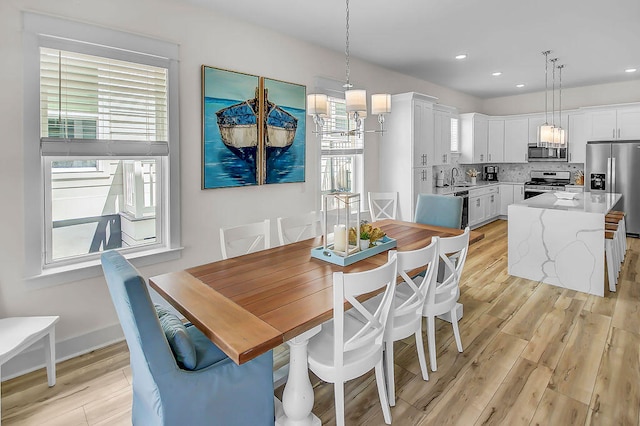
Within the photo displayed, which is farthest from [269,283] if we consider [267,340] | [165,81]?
[165,81]

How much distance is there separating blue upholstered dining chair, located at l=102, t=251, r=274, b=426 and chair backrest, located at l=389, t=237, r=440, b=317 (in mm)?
834

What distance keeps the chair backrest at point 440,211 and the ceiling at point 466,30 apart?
1.75m

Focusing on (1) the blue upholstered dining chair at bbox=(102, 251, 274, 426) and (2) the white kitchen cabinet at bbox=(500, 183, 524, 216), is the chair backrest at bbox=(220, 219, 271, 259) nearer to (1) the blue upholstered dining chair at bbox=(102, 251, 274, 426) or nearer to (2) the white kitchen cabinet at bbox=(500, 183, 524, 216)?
(1) the blue upholstered dining chair at bbox=(102, 251, 274, 426)

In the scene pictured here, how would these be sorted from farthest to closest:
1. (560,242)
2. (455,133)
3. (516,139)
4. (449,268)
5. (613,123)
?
(516,139)
(455,133)
(613,123)
(560,242)
(449,268)

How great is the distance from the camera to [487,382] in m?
2.34

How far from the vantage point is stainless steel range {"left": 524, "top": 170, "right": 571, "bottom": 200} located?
285 inches

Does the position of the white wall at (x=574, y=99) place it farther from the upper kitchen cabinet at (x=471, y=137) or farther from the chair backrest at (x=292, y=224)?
the chair backrest at (x=292, y=224)

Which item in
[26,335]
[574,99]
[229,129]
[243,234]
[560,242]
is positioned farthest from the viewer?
[574,99]

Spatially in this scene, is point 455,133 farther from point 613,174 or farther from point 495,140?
point 613,174

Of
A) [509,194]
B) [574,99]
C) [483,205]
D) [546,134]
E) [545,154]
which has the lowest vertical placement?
[483,205]

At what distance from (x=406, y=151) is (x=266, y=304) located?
3.93m

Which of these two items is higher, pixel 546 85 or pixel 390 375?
pixel 546 85

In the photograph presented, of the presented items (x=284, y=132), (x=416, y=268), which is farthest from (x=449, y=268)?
(x=284, y=132)

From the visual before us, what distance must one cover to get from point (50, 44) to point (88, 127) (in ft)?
1.88
